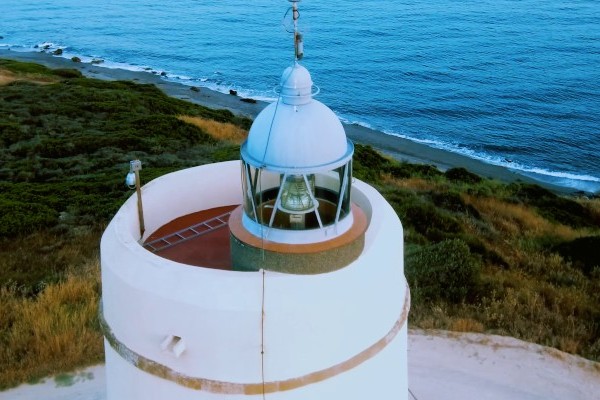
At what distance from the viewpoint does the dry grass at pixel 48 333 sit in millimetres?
9859

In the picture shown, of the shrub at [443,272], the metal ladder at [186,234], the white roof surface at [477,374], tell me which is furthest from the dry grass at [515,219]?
the metal ladder at [186,234]

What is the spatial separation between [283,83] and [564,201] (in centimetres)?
2057

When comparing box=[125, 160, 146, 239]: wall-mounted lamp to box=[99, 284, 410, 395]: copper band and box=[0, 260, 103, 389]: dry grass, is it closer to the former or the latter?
box=[99, 284, 410, 395]: copper band

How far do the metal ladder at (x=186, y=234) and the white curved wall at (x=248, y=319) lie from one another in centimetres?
58

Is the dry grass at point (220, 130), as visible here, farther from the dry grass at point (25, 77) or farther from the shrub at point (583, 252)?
the dry grass at point (25, 77)

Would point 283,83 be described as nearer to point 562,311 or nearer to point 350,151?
point 350,151

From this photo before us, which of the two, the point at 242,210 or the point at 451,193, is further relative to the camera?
the point at 451,193

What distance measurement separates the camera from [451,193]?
21.2 m

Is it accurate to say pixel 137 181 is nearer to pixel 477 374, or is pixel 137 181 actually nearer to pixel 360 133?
pixel 477 374

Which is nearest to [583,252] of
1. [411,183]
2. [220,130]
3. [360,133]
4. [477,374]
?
[477,374]

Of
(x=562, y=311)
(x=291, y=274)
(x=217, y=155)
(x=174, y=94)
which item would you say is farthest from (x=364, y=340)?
(x=174, y=94)

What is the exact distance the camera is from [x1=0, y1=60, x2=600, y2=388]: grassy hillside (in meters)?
10.8

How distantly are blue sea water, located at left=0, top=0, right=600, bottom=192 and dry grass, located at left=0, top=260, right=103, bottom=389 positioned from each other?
26.0 metres

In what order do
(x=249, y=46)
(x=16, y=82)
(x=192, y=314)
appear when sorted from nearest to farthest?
1. (x=192, y=314)
2. (x=16, y=82)
3. (x=249, y=46)
